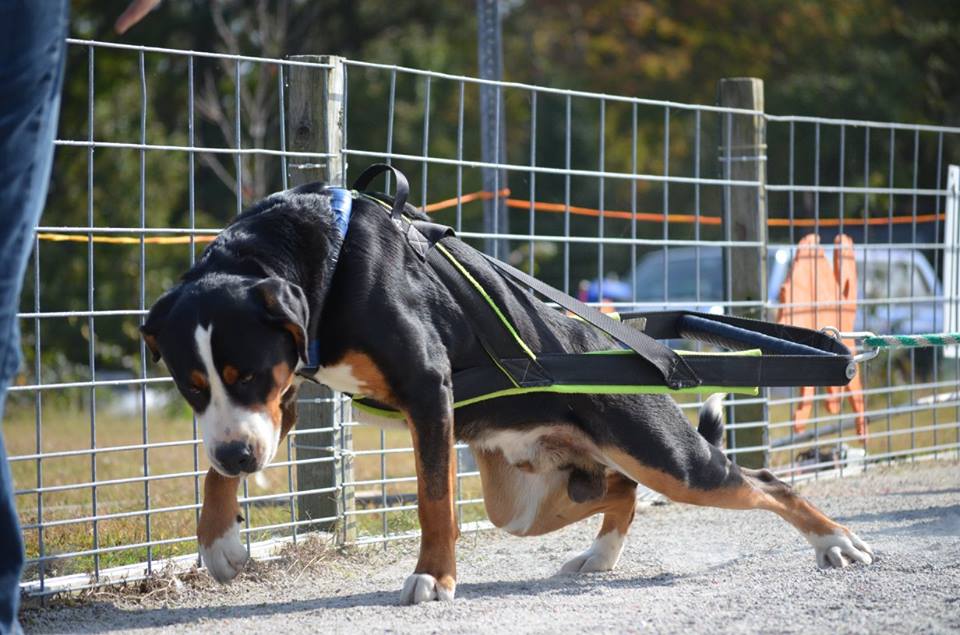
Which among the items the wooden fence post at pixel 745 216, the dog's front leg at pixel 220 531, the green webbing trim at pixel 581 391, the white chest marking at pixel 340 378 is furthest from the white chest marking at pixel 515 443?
the wooden fence post at pixel 745 216

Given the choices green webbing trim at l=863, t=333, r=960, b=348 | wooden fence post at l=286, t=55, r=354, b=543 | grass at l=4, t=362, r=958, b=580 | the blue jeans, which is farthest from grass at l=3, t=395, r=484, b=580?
green webbing trim at l=863, t=333, r=960, b=348

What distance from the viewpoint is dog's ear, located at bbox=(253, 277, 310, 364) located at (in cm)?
331

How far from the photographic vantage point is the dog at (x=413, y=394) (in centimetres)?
333

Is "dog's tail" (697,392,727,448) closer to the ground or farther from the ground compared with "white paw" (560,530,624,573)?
farther from the ground

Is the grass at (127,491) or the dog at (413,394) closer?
the dog at (413,394)

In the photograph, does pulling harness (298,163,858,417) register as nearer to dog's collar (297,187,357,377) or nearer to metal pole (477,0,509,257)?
dog's collar (297,187,357,377)

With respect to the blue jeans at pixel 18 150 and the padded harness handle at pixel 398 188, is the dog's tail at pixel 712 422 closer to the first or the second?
the padded harness handle at pixel 398 188

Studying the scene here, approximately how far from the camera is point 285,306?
332 cm

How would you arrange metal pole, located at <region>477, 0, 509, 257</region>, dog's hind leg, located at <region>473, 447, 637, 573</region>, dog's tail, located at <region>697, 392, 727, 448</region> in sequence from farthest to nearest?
metal pole, located at <region>477, 0, 509, 257</region> → dog's tail, located at <region>697, 392, 727, 448</region> → dog's hind leg, located at <region>473, 447, 637, 573</region>

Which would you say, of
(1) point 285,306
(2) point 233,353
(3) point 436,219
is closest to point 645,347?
(1) point 285,306

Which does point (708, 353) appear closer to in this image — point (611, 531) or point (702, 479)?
point (702, 479)

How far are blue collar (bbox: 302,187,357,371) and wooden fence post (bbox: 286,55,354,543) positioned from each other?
951 millimetres

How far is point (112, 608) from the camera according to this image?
12.9 ft

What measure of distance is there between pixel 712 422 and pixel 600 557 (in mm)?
689
